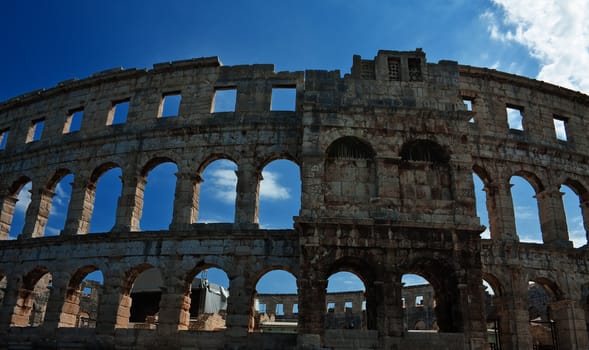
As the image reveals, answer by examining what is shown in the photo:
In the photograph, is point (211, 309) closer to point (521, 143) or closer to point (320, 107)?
point (320, 107)

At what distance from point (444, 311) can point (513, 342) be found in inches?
143

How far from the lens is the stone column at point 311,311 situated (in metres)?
11.6

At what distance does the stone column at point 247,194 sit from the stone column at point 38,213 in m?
7.92

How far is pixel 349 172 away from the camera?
44.8ft

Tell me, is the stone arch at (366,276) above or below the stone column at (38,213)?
below

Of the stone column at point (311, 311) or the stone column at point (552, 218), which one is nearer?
the stone column at point (311, 311)

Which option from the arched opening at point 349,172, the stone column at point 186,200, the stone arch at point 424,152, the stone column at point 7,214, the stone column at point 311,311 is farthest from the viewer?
the stone column at point 7,214

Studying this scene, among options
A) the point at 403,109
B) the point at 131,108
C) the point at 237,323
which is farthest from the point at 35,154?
the point at 403,109

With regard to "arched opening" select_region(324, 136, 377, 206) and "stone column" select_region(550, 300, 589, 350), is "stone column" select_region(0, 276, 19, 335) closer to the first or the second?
"arched opening" select_region(324, 136, 377, 206)

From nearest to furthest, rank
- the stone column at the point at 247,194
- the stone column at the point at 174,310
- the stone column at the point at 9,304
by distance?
the stone column at the point at 174,310
the stone column at the point at 247,194
the stone column at the point at 9,304

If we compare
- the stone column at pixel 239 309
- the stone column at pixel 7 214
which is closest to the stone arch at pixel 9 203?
the stone column at pixel 7 214

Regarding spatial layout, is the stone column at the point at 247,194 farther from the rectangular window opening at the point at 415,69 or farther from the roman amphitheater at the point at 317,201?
the rectangular window opening at the point at 415,69

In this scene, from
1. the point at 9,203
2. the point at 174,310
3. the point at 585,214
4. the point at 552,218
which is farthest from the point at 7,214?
the point at 585,214

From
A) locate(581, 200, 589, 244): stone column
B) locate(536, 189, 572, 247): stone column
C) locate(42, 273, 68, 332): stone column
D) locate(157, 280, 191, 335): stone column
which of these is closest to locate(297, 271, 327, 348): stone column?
locate(157, 280, 191, 335): stone column
